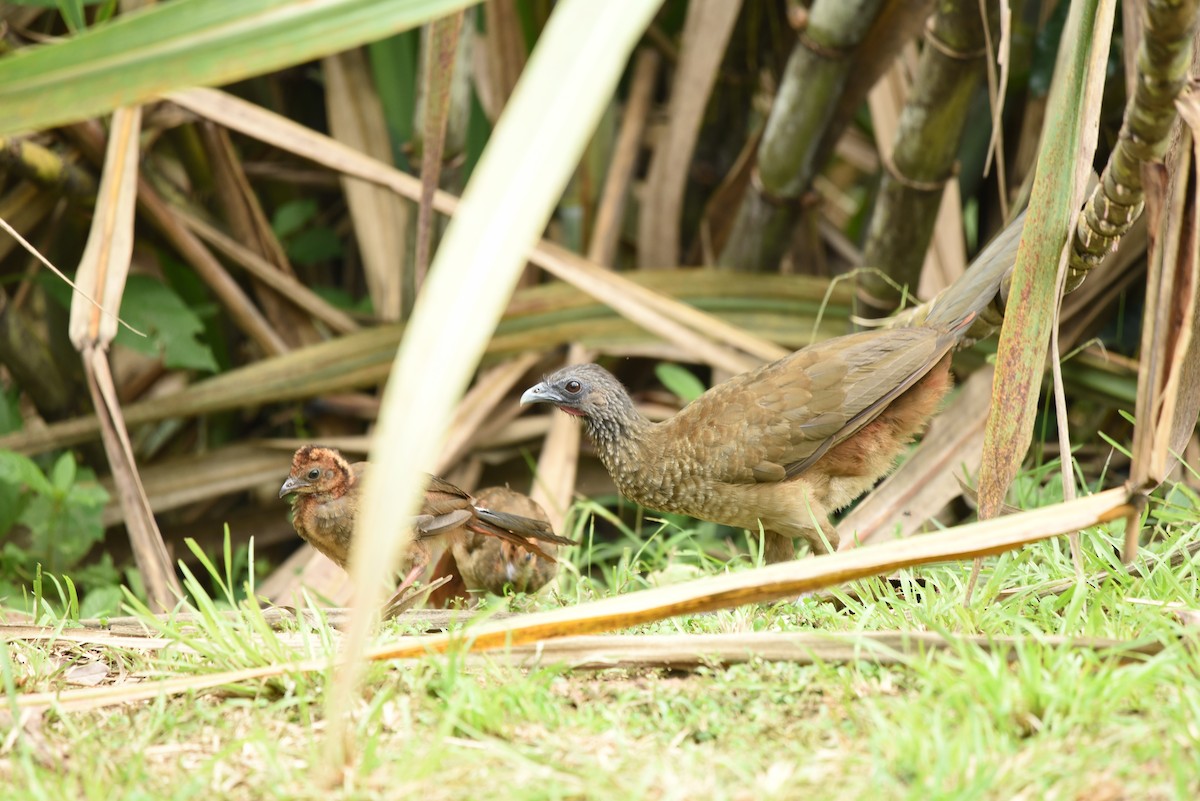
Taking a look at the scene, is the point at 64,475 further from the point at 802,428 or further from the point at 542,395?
the point at 802,428

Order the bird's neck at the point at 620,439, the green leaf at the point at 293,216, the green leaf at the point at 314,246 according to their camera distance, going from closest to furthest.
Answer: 1. the bird's neck at the point at 620,439
2. the green leaf at the point at 293,216
3. the green leaf at the point at 314,246

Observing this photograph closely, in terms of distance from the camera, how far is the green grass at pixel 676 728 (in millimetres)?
2082

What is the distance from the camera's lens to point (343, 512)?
392cm

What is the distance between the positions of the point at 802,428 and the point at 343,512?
150 cm

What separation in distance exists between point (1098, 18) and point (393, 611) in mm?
2374

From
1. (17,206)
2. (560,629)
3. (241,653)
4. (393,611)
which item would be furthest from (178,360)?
(560,629)

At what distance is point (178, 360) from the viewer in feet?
15.1

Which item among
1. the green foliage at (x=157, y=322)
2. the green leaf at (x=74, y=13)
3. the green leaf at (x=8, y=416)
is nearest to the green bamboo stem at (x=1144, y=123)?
the green leaf at (x=74, y=13)

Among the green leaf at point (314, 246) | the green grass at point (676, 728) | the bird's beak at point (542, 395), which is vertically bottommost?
the green grass at point (676, 728)

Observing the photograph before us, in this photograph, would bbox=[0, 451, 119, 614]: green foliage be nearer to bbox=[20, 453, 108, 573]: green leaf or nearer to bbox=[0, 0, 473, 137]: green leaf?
bbox=[20, 453, 108, 573]: green leaf

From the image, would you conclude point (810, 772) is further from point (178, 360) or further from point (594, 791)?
point (178, 360)

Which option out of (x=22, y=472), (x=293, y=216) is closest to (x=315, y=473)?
(x=22, y=472)

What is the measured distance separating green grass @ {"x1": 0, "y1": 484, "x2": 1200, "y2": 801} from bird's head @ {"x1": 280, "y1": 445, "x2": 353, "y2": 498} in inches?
43.2

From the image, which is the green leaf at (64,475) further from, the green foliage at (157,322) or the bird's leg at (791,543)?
the bird's leg at (791,543)
